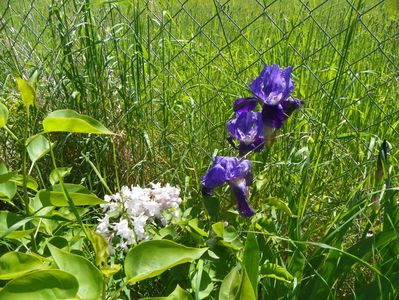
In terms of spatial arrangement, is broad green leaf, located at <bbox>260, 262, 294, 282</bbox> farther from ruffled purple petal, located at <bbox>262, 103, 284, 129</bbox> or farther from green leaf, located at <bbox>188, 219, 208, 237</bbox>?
ruffled purple petal, located at <bbox>262, 103, 284, 129</bbox>

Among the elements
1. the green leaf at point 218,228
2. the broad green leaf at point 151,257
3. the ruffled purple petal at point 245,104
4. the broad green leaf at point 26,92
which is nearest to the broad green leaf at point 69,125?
the broad green leaf at point 26,92

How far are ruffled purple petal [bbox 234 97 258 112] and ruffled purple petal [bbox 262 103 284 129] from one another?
0.05 metres

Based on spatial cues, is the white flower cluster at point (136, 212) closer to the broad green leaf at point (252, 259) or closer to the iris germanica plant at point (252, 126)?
the iris germanica plant at point (252, 126)

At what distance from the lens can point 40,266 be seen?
3.55 ft

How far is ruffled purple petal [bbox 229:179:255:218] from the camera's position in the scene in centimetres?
131

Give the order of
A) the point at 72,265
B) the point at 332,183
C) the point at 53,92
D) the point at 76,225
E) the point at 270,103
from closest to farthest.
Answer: the point at 72,265
the point at 270,103
the point at 76,225
the point at 332,183
the point at 53,92

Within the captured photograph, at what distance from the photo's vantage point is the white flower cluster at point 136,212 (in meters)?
1.29

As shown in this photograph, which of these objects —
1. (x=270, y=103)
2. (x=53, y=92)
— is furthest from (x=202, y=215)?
(x=53, y=92)

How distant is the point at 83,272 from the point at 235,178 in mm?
441

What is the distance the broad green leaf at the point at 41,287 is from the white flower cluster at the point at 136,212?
13.5 inches

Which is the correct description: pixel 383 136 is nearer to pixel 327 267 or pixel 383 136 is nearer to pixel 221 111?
pixel 221 111

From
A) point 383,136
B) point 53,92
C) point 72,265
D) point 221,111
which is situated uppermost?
point 53,92

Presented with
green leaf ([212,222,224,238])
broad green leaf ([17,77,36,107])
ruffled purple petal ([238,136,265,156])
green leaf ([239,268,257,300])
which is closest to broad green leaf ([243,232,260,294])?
green leaf ([212,222,224,238])

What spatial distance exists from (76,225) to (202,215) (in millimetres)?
337
